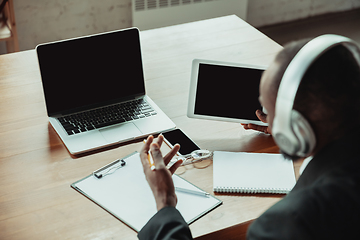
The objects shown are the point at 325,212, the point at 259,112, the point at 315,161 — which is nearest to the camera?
the point at 325,212

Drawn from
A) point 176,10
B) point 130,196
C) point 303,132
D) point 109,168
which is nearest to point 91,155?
point 109,168

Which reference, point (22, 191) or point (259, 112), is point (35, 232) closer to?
point (22, 191)

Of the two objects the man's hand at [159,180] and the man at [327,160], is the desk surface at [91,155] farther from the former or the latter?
the man at [327,160]

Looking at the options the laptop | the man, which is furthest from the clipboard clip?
the man

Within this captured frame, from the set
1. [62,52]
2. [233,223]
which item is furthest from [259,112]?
[62,52]

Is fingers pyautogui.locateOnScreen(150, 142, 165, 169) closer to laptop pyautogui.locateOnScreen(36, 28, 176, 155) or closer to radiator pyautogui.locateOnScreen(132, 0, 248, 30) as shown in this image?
laptop pyautogui.locateOnScreen(36, 28, 176, 155)

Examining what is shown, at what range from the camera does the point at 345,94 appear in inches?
31.7

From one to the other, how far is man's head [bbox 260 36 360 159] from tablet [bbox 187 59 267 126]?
629 mm

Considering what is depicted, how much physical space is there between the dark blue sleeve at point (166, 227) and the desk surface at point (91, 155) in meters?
0.08

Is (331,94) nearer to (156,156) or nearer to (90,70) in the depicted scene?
(156,156)

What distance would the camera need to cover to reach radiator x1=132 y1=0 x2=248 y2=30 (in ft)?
11.2

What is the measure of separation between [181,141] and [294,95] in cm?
69

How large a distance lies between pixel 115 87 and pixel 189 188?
20.1 inches

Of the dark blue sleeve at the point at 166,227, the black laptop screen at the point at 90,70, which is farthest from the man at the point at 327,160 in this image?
the black laptop screen at the point at 90,70
